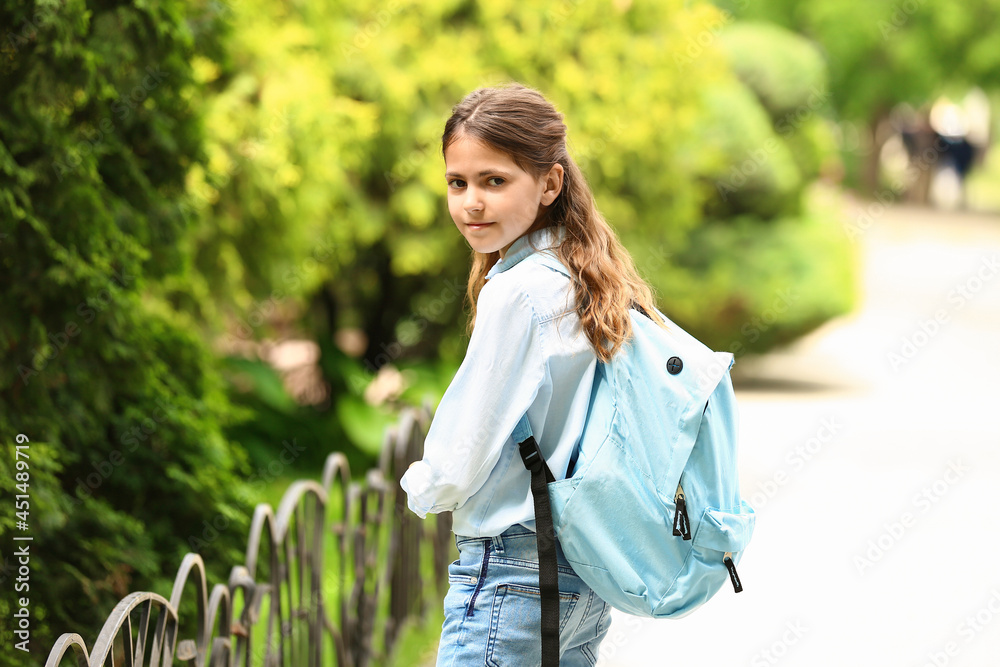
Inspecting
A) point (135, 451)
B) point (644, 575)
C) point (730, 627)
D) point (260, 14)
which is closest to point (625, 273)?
point (644, 575)

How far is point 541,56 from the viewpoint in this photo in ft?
26.3

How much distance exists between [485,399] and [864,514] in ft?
16.8

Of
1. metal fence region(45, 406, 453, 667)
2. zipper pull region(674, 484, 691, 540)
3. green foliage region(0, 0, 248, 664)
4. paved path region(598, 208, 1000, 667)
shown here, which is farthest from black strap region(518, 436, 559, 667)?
paved path region(598, 208, 1000, 667)

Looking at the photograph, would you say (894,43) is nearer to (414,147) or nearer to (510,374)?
(414,147)

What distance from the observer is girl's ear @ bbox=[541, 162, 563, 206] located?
2.10 meters

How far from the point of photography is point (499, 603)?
1.96m

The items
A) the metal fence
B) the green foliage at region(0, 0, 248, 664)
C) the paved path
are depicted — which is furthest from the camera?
the paved path

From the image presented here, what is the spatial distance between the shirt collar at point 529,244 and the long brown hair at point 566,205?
2 centimetres

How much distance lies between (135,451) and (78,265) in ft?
2.20

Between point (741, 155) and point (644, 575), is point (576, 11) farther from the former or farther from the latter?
point (644, 575)

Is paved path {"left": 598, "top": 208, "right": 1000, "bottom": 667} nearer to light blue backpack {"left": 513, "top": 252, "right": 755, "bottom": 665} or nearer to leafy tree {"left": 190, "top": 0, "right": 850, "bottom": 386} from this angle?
leafy tree {"left": 190, "top": 0, "right": 850, "bottom": 386}

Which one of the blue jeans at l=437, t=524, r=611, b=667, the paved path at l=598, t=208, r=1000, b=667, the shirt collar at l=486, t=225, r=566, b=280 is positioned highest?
the shirt collar at l=486, t=225, r=566, b=280

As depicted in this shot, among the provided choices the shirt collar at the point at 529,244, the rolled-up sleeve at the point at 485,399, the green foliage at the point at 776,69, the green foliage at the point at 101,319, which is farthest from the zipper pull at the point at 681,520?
Result: the green foliage at the point at 776,69

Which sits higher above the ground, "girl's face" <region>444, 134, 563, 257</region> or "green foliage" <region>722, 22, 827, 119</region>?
"girl's face" <region>444, 134, 563, 257</region>
